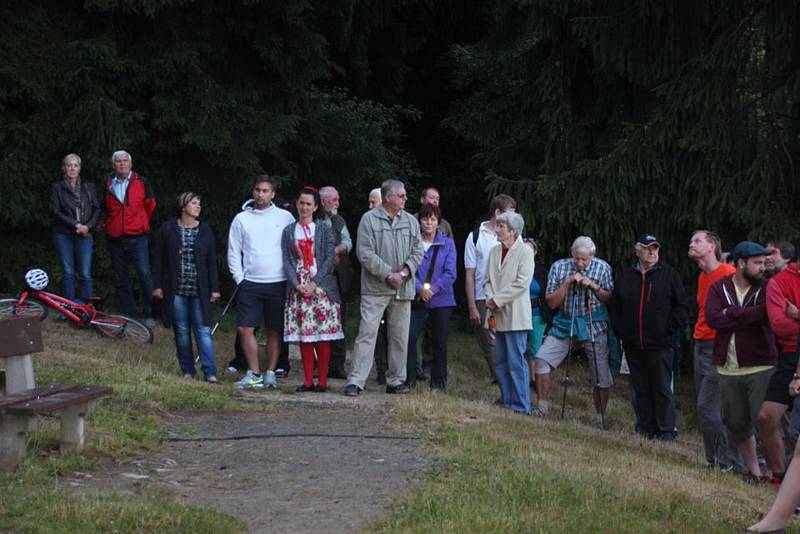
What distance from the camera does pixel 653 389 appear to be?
40.0ft

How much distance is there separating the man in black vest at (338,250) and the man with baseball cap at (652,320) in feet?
8.80

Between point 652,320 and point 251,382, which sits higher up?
point 652,320

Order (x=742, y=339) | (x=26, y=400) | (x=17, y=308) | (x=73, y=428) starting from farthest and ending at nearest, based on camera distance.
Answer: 1. (x=17, y=308)
2. (x=742, y=339)
3. (x=73, y=428)
4. (x=26, y=400)

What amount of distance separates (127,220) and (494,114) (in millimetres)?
6794

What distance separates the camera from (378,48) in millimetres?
22484

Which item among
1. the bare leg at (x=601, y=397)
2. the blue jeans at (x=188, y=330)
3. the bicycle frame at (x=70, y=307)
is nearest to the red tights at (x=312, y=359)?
the blue jeans at (x=188, y=330)

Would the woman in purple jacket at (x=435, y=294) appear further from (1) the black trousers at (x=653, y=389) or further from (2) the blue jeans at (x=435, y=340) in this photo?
(1) the black trousers at (x=653, y=389)

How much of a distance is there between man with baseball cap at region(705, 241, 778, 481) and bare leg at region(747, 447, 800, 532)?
2773mm

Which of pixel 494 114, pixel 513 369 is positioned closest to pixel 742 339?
pixel 513 369

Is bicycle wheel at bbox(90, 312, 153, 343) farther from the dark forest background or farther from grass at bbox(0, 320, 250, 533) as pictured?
the dark forest background

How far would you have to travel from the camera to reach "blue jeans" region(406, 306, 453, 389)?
13.1 meters

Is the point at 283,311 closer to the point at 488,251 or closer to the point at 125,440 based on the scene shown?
the point at 488,251

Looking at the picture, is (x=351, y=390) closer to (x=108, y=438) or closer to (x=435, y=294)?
(x=435, y=294)

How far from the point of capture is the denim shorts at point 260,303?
40.3ft
